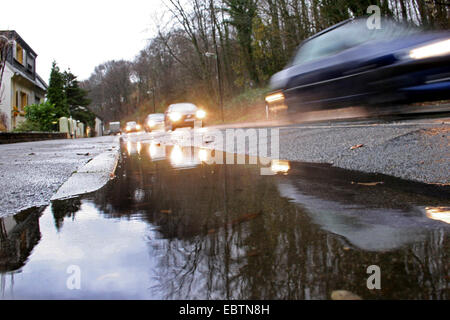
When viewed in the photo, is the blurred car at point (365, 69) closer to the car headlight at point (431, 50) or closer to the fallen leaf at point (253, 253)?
the car headlight at point (431, 50)

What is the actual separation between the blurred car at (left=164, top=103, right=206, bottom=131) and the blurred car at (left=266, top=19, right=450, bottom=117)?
11133 mm

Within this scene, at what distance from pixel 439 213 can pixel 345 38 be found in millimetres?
5044

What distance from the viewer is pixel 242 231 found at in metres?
1.85

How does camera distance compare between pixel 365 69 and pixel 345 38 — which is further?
pixel 345 38

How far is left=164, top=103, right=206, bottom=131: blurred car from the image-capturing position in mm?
18766

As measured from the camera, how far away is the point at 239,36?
27.3 m

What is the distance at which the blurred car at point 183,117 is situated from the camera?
61.6 ft

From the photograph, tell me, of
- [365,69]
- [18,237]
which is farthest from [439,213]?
[365,69]

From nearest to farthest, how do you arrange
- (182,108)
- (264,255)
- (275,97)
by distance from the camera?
(264,255) < (275,97) < (182,108)

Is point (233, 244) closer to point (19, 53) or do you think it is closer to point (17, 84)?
point (17, 84)

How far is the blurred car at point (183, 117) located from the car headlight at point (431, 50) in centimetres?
1464

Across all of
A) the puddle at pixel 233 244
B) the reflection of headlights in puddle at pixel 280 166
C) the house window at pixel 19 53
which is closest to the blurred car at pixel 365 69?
the reflection of headlights in puddle at pixel 280 166

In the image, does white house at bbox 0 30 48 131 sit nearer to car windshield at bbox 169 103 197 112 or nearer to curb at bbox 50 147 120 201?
car windshield at bbox 169 103 197 112
